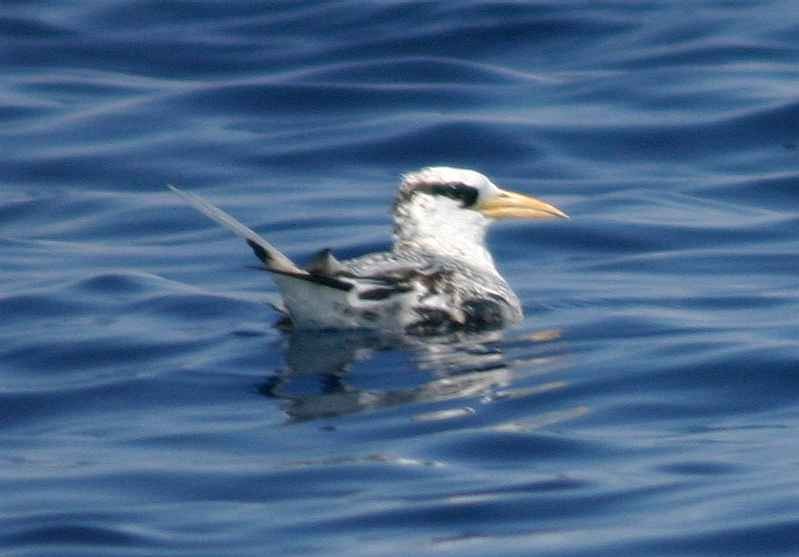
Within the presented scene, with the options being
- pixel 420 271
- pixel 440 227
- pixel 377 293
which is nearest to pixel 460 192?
pixel 440 227

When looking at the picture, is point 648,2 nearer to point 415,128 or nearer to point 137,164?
point 415,128

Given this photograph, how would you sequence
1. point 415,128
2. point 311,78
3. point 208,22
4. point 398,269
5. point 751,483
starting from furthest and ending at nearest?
point 208,22 → point 311,78 → point 415,128 → point 398,269 → point 751,483

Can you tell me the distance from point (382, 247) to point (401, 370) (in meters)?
4.20

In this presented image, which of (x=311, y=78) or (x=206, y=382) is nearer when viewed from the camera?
(x=206, y=382)

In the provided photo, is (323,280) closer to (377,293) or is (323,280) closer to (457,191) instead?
(377,293)

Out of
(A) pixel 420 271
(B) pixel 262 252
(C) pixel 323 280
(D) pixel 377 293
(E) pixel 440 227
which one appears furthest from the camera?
(E) pixel 440 227

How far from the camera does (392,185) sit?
19344 mm

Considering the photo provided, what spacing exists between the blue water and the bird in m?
0.23

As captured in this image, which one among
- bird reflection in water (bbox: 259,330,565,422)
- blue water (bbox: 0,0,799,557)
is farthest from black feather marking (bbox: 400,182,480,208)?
bird reflection in water (bbox: 259,330,565,422)

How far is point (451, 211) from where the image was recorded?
14.8 meters

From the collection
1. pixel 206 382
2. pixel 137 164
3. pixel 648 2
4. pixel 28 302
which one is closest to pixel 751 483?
pixel 206 382

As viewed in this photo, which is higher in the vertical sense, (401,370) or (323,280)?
(323,280)

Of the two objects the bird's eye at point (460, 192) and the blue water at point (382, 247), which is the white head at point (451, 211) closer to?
the bird's eye at point (460, 192)

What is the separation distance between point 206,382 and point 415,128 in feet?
27.8
